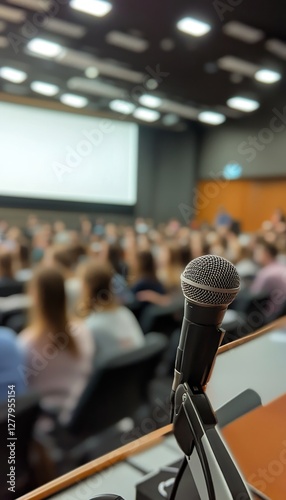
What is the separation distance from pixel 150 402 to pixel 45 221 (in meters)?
8.76

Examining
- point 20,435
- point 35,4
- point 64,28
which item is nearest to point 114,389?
point 20,435

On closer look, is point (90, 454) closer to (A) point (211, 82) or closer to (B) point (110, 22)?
(B) point (110, 22)

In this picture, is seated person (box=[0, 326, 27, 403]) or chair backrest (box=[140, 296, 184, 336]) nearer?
seated person (box=[0, 326, 27, 403])

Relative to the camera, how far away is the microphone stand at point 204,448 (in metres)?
0.36

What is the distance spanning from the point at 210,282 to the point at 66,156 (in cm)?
1009

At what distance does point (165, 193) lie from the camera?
38.5 ft

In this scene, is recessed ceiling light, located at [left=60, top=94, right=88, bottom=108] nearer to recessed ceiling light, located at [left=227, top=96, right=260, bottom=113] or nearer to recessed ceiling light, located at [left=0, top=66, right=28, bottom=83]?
recessed ceiling light, located at [left=0, top=66, right=28, bottom=83]

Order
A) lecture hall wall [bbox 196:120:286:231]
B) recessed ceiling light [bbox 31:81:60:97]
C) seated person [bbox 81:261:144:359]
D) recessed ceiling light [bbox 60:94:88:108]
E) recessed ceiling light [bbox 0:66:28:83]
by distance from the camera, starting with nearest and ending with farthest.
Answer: seated person [bbox 81:261:144:359]
recessed ceiling light [bbox 0:66:28:83]
recessed ceiling light [bbox 31:81:60:97]
recessed ceiling light [bbox 60:94:88:108]
lecture hall wall [bbox 196:120:286:231]

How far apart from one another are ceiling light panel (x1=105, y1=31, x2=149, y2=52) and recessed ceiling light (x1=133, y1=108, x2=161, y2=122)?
157 inches

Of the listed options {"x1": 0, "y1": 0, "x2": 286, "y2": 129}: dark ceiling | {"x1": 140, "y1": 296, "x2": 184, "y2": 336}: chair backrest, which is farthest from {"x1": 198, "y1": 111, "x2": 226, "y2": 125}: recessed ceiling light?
{"x1": 140, "y1": 296, "x2": 184, "y2": 336}: chair backrest

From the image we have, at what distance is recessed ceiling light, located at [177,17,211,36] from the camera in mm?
4555

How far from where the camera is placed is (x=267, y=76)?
686cm

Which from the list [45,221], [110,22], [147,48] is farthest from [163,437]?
[45,221]

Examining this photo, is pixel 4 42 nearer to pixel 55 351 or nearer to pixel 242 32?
pixel 242 32
